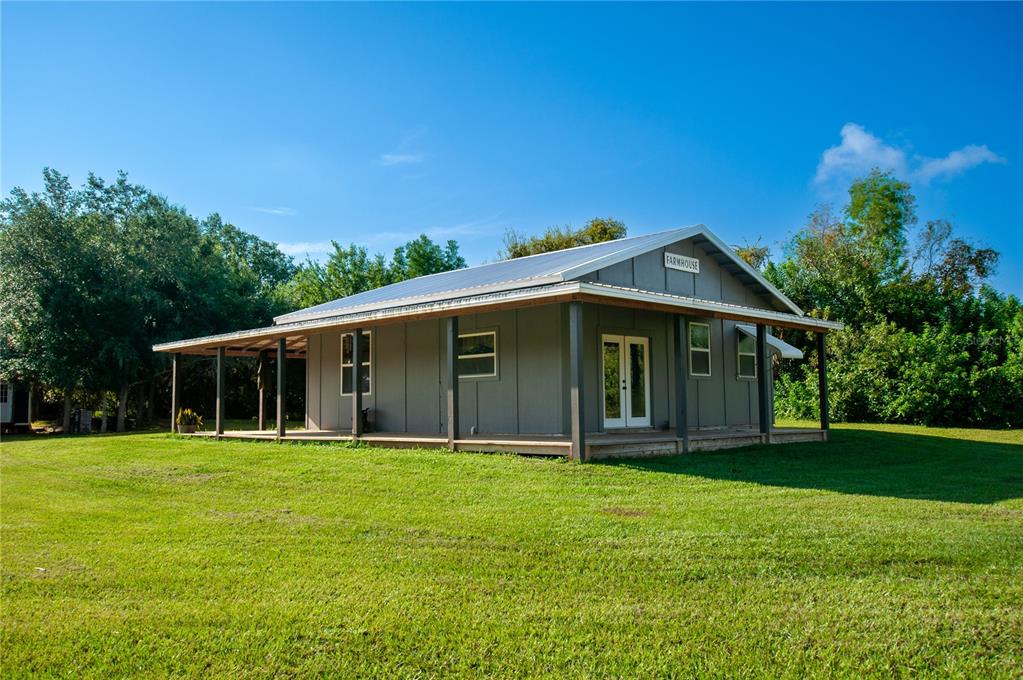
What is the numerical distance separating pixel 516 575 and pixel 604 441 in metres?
5.49

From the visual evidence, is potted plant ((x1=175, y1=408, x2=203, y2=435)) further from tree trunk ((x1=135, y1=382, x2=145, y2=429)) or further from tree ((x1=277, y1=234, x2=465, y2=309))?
tree ((x1=277, y1=234, x2=465, y2=309))

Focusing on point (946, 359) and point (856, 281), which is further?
point (856, 281)

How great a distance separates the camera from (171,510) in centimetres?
743

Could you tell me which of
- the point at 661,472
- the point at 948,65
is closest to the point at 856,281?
the point at 948,65

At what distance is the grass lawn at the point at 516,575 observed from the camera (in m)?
3.79

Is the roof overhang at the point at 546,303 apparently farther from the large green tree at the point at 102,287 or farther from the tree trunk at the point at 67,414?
the tree trunk at the point at 67,414

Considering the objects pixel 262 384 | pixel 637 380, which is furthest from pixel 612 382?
pixel 262 384

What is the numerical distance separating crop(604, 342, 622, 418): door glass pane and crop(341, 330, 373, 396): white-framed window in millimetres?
5340

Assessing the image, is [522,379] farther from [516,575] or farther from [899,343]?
[899,343]

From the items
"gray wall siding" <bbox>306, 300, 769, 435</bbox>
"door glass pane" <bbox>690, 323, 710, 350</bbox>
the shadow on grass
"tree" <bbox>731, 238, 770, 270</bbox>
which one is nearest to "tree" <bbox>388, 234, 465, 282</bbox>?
"tree" <bbox>731, 238, 770, 270</bbox>

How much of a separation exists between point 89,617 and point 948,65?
26715 mm

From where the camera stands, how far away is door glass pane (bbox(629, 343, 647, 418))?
13312mm

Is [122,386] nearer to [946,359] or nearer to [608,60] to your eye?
[608,60]

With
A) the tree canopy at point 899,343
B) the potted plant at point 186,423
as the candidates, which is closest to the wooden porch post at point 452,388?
the potted plant at point 186,423
